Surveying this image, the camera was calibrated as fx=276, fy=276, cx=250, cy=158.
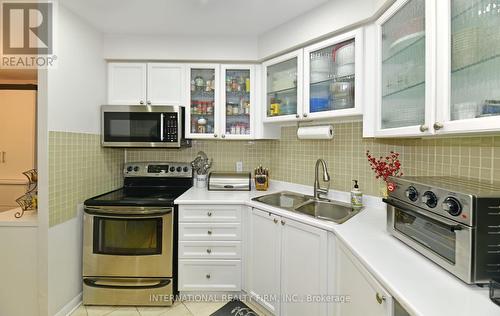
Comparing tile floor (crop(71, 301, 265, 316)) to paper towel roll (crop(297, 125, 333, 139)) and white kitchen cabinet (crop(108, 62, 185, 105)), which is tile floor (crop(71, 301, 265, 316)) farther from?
white kitchen cabinet (crop(108, 62, 185, 105))

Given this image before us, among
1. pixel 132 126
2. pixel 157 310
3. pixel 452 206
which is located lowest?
pixel 157 310

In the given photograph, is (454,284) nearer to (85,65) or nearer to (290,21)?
(290,21)

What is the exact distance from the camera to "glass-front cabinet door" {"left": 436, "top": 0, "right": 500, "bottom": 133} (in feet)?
3.16

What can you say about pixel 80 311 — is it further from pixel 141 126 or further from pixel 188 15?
pixel 188 15

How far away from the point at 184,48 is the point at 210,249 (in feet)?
5.98

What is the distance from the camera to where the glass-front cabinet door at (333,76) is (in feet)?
5.99

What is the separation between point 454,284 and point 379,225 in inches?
26.3

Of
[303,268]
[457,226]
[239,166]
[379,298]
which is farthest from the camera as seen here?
[239,166]

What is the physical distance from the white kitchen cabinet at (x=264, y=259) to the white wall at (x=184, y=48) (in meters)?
1.46

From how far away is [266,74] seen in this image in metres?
2.57

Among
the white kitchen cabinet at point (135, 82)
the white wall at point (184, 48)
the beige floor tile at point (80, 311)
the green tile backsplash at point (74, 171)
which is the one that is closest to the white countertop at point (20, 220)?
the green tile backsplash at point (74, 171)

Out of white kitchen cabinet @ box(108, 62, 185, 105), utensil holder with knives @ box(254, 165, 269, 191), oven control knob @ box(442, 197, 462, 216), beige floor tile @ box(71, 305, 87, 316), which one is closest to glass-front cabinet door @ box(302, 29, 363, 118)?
utensil holder with knives @ box(254, 165, 269, 191)

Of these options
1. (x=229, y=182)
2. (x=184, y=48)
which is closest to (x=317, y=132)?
(x=229, y=182)

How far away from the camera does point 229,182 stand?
2725 millimetres
